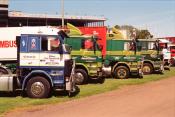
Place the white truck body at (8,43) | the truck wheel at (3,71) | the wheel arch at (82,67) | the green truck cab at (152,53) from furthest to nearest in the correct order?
the green truck cab at (152,53), the wheel arch at (82,67), the white truck body at (8,43), the truck wheel at (3,71)

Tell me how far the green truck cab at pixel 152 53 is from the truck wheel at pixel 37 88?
13323mm

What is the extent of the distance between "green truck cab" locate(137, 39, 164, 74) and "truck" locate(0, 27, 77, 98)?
503 inches

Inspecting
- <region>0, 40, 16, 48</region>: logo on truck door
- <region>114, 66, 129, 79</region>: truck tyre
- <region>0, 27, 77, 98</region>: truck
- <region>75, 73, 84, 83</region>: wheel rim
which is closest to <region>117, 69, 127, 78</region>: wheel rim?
<region>114, 66, 129, 79</region>: truck tyre

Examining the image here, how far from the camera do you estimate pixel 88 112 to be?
13211mm

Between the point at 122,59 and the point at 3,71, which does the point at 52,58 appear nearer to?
the point at 3,71

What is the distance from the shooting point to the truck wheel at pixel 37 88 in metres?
16.4

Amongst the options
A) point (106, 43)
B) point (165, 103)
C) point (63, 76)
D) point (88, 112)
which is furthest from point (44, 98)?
point (106, 43)

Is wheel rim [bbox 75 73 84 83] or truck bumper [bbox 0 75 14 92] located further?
wheel rim [bbox 75 73 84 83]

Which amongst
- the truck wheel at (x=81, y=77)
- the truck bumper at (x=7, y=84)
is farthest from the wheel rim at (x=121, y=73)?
the truck bumper at (x=7, y=84)

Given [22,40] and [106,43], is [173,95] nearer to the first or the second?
[22,40]

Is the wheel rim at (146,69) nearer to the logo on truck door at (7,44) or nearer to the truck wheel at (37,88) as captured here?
the logo on truck door at (7,44)

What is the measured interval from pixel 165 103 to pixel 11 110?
5718 millimetres

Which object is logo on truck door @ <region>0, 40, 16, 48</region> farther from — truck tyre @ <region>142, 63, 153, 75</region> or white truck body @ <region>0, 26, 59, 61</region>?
truck tyre @ <region>142, 63, 153, 75</region>

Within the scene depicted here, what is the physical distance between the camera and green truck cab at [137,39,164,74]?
28.5 m
